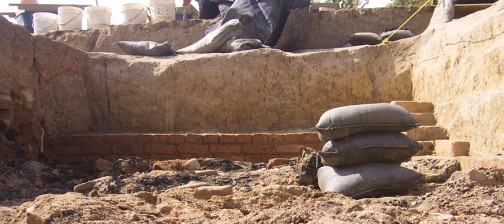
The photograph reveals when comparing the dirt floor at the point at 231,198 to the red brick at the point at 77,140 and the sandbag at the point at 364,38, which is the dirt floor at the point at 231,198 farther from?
the sandbag at the point at 364,38

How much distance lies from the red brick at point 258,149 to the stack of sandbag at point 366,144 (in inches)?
75.9

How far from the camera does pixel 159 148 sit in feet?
19.1

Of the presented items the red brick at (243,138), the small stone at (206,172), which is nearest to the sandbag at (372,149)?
the small stone at (206,172)

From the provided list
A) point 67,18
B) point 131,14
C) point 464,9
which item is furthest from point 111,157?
point 464,9

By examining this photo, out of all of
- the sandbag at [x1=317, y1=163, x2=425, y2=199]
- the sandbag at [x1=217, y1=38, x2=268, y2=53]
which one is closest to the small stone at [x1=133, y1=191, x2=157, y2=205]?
the sandbag at [x1=317, y1=163, x2=425, y2=199]

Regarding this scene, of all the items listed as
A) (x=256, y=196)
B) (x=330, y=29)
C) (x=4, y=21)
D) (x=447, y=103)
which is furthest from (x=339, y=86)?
(x=4, y=21)

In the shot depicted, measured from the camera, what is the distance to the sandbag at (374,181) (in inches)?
135

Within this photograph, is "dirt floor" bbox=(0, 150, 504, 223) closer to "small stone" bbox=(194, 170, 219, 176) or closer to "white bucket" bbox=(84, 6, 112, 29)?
"small stone" bbox=(194, 170, 219, 176)

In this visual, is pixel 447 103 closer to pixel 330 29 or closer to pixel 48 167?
pixel 330 29

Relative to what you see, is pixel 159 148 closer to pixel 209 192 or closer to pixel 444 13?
pixel 209 192

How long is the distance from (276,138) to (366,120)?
2.08 metres

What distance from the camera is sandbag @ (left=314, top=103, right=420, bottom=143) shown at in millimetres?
3631

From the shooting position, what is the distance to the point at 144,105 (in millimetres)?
6605

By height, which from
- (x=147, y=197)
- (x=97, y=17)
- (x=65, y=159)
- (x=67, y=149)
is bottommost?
(x=65, y=159)
